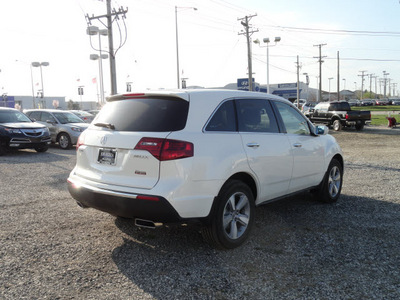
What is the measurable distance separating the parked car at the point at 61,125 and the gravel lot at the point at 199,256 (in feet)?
28.8

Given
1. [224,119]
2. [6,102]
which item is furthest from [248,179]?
[6,102]

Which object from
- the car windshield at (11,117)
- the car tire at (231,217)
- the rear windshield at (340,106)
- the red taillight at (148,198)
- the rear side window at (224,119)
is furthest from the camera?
the rear windshield at (340,106)

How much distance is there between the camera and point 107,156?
13.0 feet

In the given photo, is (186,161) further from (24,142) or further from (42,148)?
(42,148)

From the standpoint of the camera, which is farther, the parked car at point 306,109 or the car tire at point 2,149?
the parked car at point 306,109

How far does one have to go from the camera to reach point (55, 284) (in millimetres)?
3322

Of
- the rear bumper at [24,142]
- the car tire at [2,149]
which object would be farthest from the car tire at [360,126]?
the car tire at [2,149]

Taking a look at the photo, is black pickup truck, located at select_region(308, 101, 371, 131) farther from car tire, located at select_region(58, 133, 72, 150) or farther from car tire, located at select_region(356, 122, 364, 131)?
car tire, located at select_region(58, 133, 72, 150)

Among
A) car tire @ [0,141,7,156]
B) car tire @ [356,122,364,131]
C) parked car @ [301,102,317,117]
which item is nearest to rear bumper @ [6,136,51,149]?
car tire @ [0,141,7,156]

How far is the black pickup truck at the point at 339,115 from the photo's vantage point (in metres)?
22.2

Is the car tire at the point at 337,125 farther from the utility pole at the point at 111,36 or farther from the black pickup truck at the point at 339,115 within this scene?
the utility pole at the point at 111,36

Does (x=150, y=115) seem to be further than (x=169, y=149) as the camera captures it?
Yes

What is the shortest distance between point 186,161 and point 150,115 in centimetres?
67

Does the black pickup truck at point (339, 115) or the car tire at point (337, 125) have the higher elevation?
the black pickup truck at point (339, 115)
